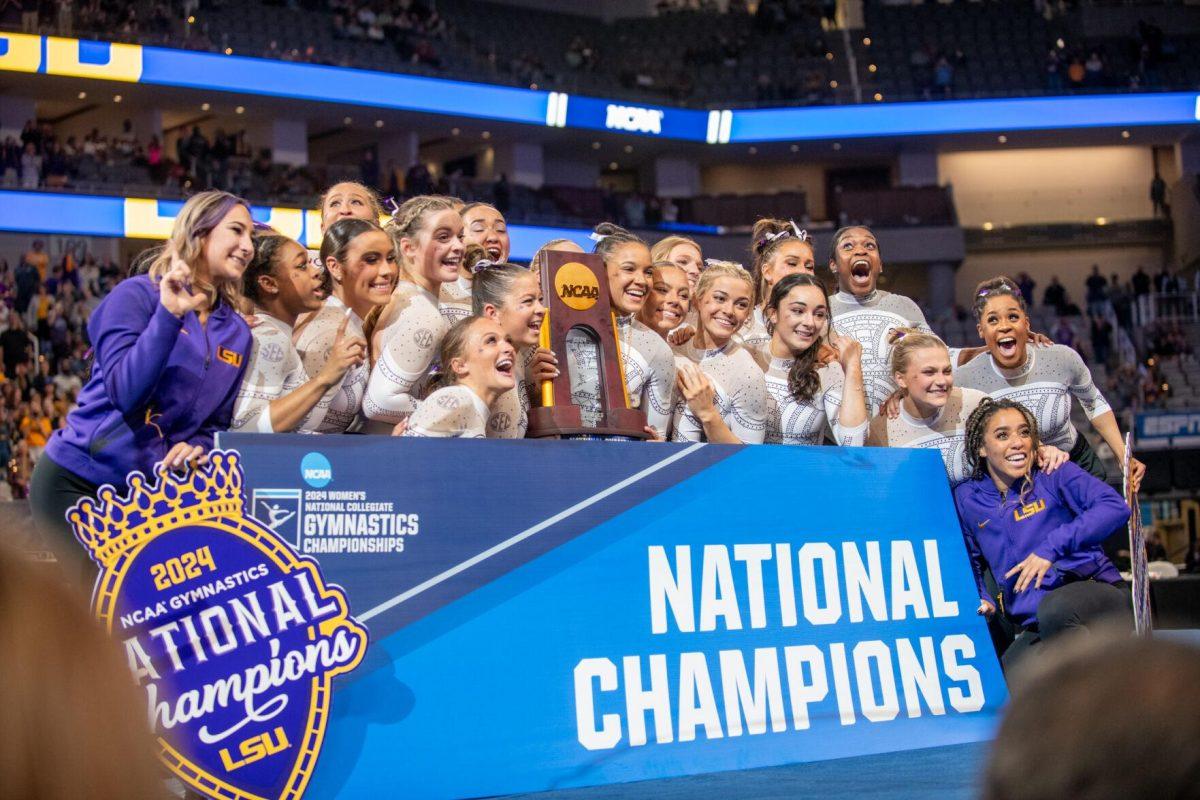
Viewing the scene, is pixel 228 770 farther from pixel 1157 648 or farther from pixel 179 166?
pixel 179 166

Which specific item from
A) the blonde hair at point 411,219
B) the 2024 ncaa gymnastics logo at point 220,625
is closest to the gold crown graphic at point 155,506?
the 2024 ncaa gymnastics logo at point 220,625

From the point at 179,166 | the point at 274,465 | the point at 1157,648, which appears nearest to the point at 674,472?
the point at 274,465

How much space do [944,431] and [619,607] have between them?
73.0 inches

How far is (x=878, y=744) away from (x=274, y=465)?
1.94 m

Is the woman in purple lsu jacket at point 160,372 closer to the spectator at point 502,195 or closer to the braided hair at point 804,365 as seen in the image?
the braided hair at point 804,365

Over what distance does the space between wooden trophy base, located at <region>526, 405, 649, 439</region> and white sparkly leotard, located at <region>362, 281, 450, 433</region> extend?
38 centimetres

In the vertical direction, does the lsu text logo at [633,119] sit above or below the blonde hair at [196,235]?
above

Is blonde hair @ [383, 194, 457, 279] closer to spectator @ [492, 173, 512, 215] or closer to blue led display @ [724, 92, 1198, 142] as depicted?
spectator @ [492, 173, 512, 215]

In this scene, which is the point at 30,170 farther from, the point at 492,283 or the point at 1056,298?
the point at 492,283

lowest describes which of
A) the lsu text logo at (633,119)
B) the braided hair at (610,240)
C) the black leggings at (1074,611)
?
the black leggings at (1074,611)

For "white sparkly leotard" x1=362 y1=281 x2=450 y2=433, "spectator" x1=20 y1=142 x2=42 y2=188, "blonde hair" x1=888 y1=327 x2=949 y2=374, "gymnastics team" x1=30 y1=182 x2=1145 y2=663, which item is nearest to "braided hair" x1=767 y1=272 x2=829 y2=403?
"gymnastics team" x1=30 y1=182 x2=1145 y2=663

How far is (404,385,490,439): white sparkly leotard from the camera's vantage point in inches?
155

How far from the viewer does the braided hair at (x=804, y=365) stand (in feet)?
16.4

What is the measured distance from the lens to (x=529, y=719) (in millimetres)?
3561
